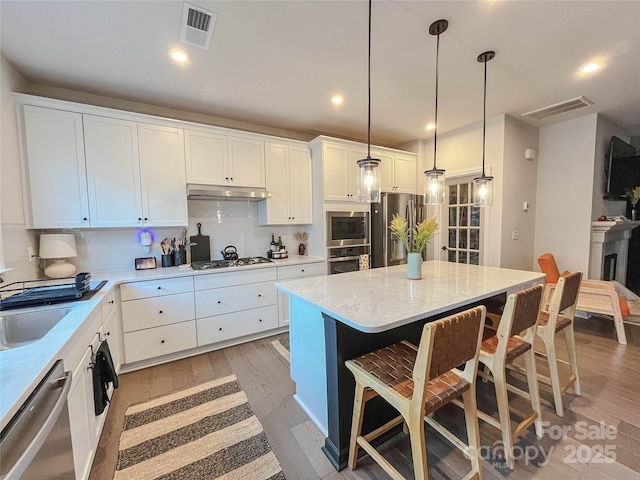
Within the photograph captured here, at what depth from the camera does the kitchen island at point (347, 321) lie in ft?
4.62

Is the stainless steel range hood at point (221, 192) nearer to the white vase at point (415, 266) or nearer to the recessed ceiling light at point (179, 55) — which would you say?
the recessed ceiling light at point (179, 55)

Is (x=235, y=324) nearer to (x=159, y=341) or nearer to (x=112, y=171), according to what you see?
(x=159, y=341)

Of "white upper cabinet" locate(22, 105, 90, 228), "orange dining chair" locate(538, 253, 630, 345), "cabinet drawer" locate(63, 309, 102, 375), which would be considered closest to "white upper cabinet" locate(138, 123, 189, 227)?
"white upper cabinet" locate(22, 105, 90, 228)

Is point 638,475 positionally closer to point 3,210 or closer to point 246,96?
point 246,96

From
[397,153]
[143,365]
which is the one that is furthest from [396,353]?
[397,153]

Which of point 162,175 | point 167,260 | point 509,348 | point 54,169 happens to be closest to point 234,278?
point 167,260

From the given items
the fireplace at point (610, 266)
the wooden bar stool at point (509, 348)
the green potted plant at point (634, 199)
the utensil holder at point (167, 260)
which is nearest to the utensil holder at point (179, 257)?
the utensil holder at point (167, 260)

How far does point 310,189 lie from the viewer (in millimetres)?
3729

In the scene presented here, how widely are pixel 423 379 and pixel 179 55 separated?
2721mm

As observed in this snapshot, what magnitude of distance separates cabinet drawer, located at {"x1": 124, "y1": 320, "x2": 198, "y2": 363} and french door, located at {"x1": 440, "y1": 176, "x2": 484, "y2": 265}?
3.68 m

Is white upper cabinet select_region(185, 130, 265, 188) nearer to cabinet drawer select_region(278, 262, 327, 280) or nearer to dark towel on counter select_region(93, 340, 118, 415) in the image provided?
cabinet drawer select_region(278, 262, 327, 280)

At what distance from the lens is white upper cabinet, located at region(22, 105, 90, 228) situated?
2.26 meters

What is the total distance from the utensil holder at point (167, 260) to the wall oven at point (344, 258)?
1879 millimetres

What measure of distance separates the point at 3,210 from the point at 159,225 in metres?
1.08
